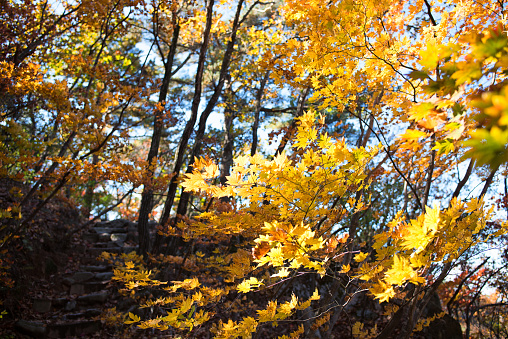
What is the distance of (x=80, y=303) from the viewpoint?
601cm

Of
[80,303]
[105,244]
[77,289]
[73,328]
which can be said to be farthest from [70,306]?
[105,244]

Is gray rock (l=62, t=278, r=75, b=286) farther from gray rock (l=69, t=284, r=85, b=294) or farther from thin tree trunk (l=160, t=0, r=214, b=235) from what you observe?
thin tree trunk (l=160, t=0, r=214, b=235)

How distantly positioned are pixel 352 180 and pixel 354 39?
130 centimetres

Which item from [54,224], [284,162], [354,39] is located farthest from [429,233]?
[54,224]

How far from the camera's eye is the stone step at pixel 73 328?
496cm

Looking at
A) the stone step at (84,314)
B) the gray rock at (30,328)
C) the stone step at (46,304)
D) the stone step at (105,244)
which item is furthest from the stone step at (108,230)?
the gray rock at (30,328)

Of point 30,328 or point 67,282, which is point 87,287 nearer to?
point 67,282

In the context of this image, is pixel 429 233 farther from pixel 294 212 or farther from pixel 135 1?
pixel 135 1

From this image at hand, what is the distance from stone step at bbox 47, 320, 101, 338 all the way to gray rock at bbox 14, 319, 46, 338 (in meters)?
0.18

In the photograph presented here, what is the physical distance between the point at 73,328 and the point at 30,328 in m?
0.69

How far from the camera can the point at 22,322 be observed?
474cm

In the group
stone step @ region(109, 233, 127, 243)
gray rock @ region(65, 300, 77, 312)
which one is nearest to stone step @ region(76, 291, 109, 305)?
gray rock @ region(65, 300, 77, 312)

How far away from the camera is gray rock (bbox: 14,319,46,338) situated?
467 centimetres

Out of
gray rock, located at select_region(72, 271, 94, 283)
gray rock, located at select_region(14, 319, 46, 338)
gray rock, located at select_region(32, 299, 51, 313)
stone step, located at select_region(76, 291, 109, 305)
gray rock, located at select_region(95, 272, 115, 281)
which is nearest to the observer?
gray rock, located at select_region(14, 319, 46, 338)
